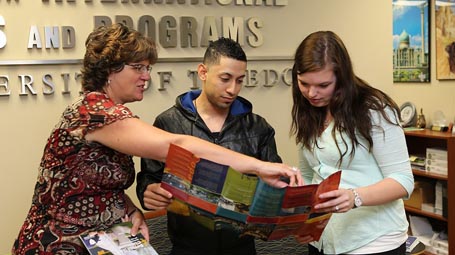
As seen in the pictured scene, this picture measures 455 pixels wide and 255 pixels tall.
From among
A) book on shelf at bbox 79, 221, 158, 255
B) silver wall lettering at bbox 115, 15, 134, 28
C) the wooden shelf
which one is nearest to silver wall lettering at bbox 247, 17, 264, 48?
silver wall lettering at bbox 115, 15, 134, 28

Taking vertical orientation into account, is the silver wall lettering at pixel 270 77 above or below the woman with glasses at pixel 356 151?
above

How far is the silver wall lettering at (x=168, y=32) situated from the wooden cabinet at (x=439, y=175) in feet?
8.06

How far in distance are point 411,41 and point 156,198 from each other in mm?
4320

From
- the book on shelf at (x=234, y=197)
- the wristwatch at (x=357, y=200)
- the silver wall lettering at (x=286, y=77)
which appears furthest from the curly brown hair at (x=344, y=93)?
the silver wall lettering at (x=286, y=77)

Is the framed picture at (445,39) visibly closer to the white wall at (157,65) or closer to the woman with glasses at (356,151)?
the white wall at (157,65)

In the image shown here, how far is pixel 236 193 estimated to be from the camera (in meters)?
1.34

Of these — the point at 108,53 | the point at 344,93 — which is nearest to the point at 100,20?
the point at 108,53

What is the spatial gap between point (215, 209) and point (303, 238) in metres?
0.39

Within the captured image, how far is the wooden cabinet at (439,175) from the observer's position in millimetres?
4066

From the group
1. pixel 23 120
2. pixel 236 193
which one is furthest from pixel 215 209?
pixel 23 120

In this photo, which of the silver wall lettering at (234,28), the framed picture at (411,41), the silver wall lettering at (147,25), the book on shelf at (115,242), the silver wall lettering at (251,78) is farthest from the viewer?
the framed picture at (411,41)

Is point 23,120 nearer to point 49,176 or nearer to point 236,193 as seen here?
point 49,176

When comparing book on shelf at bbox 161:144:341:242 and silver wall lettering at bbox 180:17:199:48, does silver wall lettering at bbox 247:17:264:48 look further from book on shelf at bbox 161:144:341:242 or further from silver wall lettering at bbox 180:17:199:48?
book on shelf at bbox 161:144:341:242

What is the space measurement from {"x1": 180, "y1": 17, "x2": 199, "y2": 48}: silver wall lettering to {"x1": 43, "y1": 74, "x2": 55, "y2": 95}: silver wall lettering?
2.61ft
